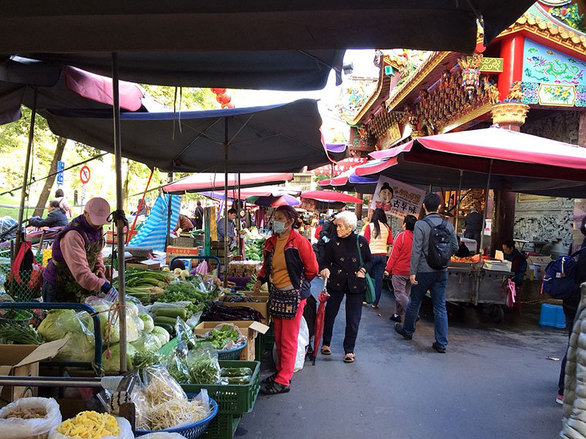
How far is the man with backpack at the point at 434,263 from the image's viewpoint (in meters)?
6.32

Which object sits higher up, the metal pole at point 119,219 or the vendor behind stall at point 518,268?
the metal pole at point 119,219

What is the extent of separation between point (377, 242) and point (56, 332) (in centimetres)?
694

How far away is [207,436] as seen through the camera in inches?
125

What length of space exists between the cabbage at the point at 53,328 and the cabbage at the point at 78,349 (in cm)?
9

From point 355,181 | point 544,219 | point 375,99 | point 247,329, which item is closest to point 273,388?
point 247,329

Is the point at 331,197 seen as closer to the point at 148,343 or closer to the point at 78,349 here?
the point at 148,343

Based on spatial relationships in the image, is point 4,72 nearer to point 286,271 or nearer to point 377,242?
point 286,271

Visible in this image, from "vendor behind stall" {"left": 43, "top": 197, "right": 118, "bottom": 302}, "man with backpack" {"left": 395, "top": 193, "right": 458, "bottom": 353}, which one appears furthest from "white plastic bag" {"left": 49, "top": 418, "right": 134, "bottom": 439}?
"man with backpack" {"left": 395, "top": 193, "right": 458, "bottom": 353}

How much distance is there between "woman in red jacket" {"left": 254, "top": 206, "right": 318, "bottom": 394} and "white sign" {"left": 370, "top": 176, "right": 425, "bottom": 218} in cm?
523

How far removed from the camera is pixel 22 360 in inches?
105

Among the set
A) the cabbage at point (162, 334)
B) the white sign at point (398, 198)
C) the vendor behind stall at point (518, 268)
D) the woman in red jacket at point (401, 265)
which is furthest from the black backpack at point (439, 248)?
the cabbage at point (162, 334)

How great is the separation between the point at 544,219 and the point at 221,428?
39.3ft

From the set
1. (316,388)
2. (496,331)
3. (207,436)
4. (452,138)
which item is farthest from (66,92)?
(496,331)

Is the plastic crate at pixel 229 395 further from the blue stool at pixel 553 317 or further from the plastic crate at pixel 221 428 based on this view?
the blue stool at pixel 553 317
